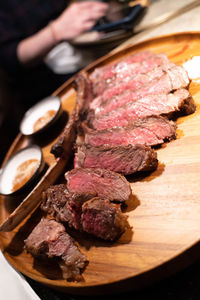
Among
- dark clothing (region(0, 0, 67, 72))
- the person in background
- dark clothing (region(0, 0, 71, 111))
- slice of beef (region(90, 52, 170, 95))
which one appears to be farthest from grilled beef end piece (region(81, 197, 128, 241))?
dark clothing (region(0, 0, 67, 72))

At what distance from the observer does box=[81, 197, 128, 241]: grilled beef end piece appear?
84.8 inches

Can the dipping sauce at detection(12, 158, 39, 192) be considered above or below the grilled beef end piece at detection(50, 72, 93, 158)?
below

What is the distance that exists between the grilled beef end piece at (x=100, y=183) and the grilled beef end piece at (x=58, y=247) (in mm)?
377

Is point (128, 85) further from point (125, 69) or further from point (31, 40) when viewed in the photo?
point (31, 40)

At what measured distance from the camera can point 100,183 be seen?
8.38 ft

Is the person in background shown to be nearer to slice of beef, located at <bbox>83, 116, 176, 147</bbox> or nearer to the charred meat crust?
slice of beef, located at <bbox>83, 116, 176, 147</bbox>

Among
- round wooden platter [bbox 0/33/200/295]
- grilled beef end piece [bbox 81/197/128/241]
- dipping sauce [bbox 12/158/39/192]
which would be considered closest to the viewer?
round wooden platter [bbox 0/33/200/295]

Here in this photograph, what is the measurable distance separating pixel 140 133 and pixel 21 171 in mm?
1478

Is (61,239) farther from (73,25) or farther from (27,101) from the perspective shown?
(27,101)

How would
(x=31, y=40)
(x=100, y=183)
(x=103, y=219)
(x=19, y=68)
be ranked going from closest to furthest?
(x=103, y=219), (x=100, y=183), (x=31, y=40), (x=19, y=68)

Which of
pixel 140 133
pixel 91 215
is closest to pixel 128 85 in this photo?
pixel 140 133

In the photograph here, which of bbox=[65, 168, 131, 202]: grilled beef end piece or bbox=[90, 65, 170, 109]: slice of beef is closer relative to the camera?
bbox=[65, 168, 131, 202]: grilled beef end piece

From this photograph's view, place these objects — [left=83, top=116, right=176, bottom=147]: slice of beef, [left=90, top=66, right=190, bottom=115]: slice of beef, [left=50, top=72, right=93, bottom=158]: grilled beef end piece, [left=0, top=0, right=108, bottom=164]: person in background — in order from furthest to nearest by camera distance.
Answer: [left=0, top=0, right=108, bottom=164]: person in background
[left=50, top=72, right=93, bottom=158]: grilled beef end piece
[left=90, top=66, right=190, bottom=115]: slice of beef
[left=83, top=116, right=176, bottom=147]: slice of beef

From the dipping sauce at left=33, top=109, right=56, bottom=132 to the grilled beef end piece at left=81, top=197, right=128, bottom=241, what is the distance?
5.90ft
